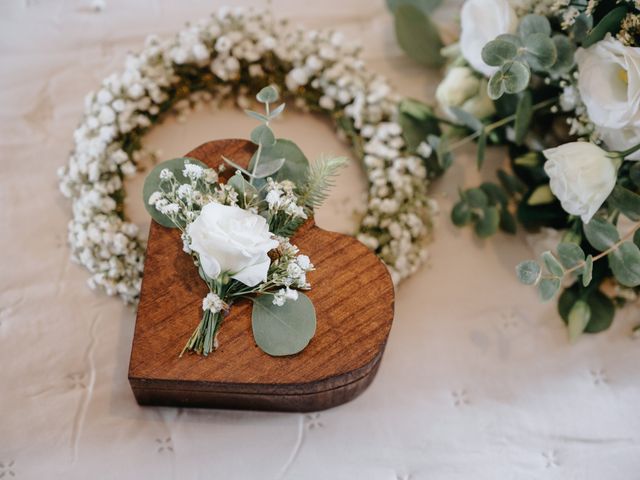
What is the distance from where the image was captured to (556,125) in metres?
1.24

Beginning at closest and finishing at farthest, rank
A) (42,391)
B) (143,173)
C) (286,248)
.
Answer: (286,248), (42,391), (143,173)

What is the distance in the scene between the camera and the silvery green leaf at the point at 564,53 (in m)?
1.10

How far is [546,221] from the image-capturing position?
1243 mm

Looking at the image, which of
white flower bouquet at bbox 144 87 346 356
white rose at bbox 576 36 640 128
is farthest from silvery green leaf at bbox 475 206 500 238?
white flower bouquet at bbox 144 87 346 356

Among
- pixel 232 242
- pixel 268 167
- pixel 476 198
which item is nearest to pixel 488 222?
pixel 476 198

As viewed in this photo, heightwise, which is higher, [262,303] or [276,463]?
[262,303]

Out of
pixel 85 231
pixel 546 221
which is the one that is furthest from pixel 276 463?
pixel 546 221

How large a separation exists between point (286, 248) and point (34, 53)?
2.28 ft

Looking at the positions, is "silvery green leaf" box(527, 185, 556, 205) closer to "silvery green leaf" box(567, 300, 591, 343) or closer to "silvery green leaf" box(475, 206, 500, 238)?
"silvery green leaf" box(475, 206, 500, 238)

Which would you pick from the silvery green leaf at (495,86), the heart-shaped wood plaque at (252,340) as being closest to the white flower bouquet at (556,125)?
the silvery green leaf at (495,86)

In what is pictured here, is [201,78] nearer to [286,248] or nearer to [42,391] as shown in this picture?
[286,248]

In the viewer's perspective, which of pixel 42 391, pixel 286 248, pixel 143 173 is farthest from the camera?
pixel 143 173

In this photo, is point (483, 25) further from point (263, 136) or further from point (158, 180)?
point (158, 180)

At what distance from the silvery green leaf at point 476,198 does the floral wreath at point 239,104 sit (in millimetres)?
73
